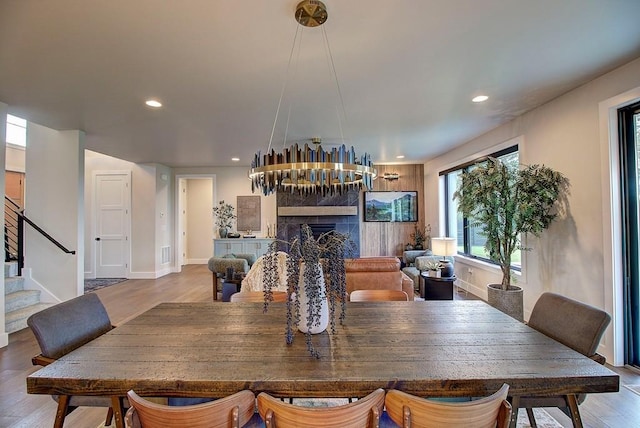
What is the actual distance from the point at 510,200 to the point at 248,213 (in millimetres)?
6017

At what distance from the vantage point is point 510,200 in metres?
3.33

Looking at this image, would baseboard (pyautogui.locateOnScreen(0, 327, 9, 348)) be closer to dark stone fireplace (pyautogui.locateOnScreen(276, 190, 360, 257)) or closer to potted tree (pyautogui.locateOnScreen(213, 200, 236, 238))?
potted tree (pyautogui.locateOnScreen(213, 200, 236, 238))

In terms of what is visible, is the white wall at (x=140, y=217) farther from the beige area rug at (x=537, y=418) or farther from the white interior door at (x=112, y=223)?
the beige area rug at (x=537, y=418)

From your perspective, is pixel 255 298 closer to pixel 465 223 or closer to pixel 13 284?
pixel 13 284

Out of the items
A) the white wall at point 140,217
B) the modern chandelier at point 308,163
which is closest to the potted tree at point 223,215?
the white wall at point 140,217

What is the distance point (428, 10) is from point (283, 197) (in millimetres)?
6085

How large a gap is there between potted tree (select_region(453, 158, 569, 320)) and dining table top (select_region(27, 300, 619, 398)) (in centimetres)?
190

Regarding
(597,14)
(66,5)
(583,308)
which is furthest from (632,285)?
(66,5)

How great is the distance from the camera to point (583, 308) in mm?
1583

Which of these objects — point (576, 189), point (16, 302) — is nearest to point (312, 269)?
point (576, 189)

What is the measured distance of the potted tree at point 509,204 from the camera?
3.24m

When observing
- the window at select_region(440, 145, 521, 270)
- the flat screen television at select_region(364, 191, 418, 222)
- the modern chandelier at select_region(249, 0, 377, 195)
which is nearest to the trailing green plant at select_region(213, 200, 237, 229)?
the flat screen television at select_region(364, 191, 418, 222)

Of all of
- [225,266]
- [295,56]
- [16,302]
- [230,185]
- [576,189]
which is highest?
[295,56]

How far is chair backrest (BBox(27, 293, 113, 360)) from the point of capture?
150 cm
